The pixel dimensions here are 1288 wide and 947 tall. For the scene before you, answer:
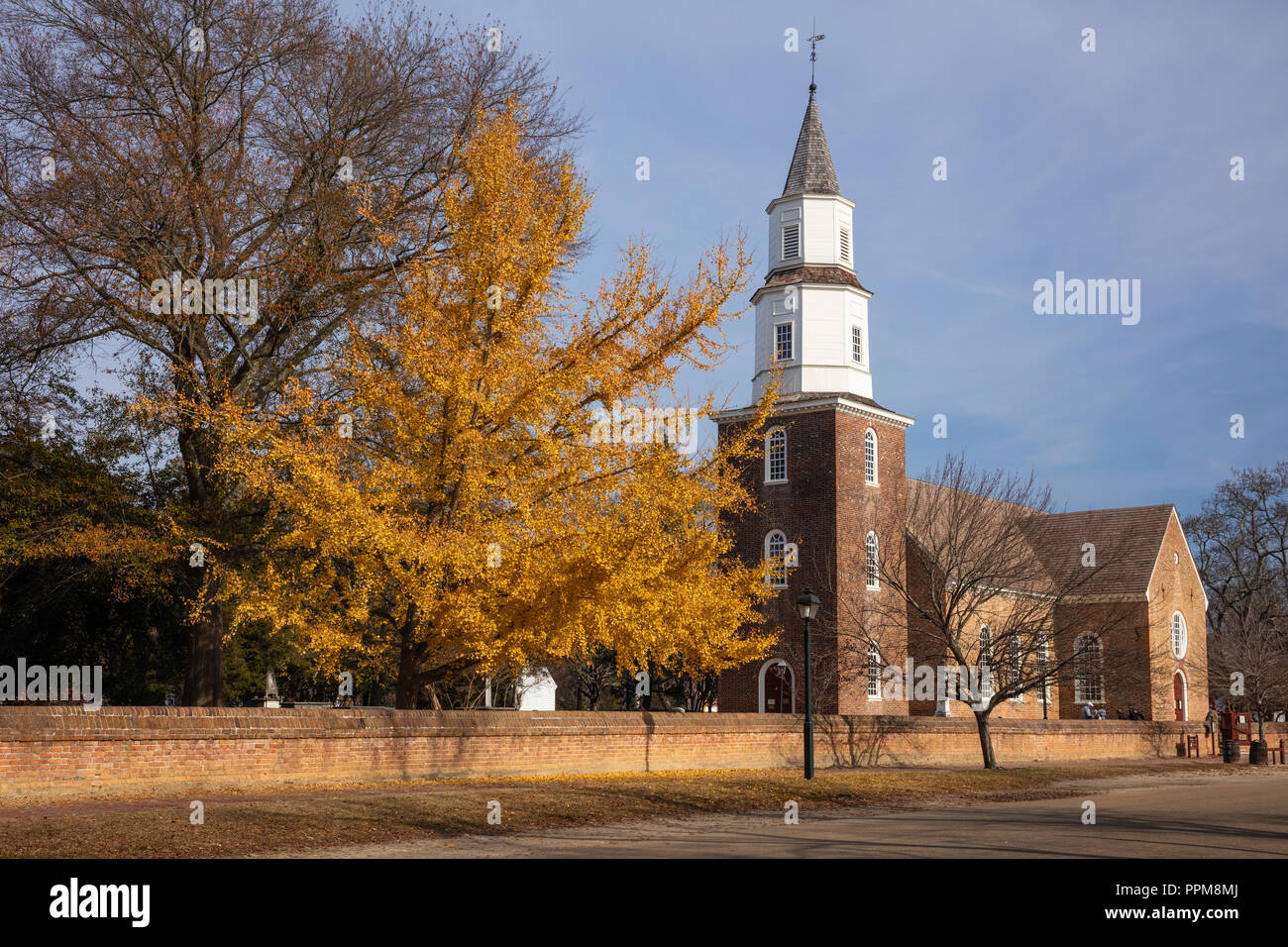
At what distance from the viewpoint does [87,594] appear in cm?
2839

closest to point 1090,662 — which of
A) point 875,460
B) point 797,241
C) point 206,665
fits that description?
point 875,460

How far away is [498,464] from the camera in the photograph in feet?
60.7

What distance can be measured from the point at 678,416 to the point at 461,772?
712cm

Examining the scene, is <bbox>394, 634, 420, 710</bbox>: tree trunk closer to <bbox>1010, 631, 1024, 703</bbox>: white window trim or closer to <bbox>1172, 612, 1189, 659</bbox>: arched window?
<bbox>1010, 631, 1024, 703</bbox>: white window trim

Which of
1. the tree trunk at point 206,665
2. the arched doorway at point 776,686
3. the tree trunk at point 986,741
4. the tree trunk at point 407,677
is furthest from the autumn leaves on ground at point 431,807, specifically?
the arched doorway at point 776,686

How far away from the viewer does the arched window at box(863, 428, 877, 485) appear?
40.5 metres

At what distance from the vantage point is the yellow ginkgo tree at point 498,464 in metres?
18.0

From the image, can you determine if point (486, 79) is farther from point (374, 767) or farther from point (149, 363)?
point (374, 767)

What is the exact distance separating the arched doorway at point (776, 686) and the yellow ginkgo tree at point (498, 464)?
20498 mm

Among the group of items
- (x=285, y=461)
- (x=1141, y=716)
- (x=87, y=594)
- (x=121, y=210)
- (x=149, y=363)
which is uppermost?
(x=121, y=210)

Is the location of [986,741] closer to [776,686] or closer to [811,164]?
[776,686]

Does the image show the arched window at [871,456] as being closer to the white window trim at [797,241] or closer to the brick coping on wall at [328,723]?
the white window trim at [797,241]
